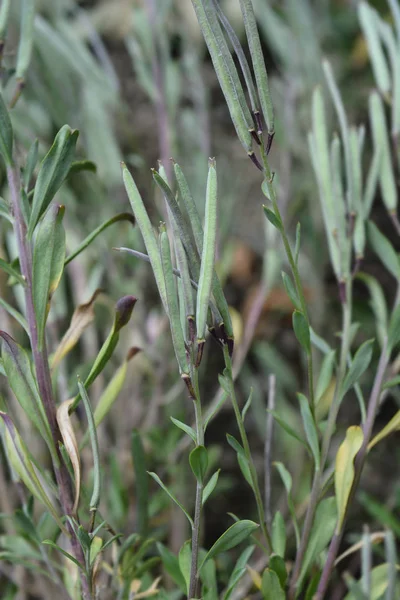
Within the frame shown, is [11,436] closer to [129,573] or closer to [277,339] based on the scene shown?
[129,573]

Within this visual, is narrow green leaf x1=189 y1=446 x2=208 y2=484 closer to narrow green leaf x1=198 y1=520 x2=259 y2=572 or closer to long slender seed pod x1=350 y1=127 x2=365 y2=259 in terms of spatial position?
narrow green leaf x1=198 y1=520 x2=259 y2=572

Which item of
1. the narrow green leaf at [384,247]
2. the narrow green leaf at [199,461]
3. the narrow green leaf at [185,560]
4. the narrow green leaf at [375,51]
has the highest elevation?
the narrow green leaf at [375,51]

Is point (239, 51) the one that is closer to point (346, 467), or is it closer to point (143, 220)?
point (143, 220)

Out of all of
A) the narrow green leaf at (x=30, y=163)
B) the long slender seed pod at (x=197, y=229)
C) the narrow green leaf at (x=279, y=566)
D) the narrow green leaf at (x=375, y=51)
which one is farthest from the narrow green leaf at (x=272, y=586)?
the narrow green leaf at (x=375, y=51)

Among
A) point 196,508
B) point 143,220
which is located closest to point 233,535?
point 196,508

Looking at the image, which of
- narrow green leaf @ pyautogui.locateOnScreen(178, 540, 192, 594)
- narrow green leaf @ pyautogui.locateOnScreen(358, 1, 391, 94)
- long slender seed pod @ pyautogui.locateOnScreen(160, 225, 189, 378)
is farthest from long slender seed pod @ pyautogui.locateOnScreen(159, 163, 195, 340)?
narrow green leaf @ pyautogui.locateOnScreen(358, 1, 391, 94)

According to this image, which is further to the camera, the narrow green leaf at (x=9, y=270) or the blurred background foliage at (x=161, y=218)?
the blurred background foliage at (x=161, y=218)

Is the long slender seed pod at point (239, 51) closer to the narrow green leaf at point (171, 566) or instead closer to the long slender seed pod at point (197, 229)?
the long slender seed pod at point (197, 229)

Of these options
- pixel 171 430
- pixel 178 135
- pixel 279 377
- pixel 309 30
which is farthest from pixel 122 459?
pixel 309 30
